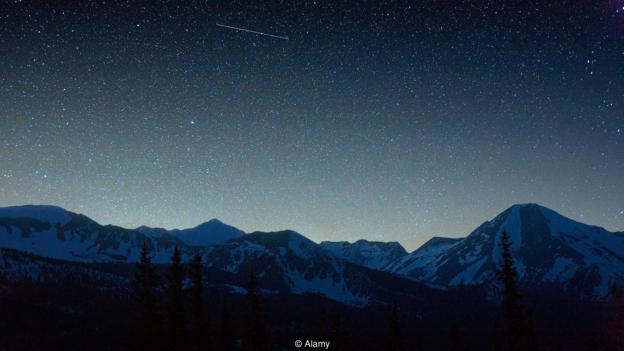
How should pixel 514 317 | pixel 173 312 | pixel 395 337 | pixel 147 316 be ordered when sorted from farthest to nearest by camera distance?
pixel 395 337 → pixel 173 312 → pixel 514 317 → pixel 147 316

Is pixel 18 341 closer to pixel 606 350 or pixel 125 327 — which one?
pixel 125 327

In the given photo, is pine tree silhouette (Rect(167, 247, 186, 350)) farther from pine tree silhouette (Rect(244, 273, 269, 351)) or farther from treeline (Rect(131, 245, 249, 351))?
pine tree silhouette (Rect(244, 273, 269, 351))

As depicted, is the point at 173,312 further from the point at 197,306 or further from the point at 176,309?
the point at 197,306

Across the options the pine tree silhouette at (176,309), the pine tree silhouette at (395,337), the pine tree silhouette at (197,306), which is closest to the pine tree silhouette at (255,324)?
the pine tree silhouette at (197,306)

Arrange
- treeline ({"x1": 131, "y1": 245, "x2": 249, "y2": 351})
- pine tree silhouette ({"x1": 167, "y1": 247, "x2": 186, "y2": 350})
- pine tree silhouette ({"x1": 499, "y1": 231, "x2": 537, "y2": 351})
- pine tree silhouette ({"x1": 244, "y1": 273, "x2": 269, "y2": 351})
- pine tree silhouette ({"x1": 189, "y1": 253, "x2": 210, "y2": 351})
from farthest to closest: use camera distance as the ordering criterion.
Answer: pine tree silhouette ({"x1": 244, "y1": 273, "x2": 269, "y2": 351})
pine tree silhouette ({"x1": 189, "y1": 253, "x2": 210, "y2": 351})
pine tree silhouette ({"x1": 167, "y1": 247, "x2": 186, "y2": 350})
pine tree silhouette ({"x1": 499, "y1": 231, "x2": 537, "y2": 351})
treeline ({"x1": 131, "y1": 245, "x2": 249, "y2": 351})

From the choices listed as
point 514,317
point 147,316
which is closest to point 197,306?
point 147,316

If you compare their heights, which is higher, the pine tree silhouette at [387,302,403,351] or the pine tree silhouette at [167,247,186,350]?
the pine tree silhouette at [167,247,186,350]

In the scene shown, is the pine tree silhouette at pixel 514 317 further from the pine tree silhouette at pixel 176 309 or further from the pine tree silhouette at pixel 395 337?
the pine tree silhouette at pixel 395 337

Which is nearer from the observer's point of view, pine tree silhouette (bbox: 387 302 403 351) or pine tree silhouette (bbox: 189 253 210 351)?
pine tree silhouette (bbox: 189 253 210 351)

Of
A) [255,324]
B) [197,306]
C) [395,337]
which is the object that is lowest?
[395,337]

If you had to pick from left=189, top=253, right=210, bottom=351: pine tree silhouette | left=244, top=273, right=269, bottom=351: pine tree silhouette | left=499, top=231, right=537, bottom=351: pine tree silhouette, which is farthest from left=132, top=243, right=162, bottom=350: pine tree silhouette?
left=499, top=231, right=537, bottom=351: pine tree silhouette
